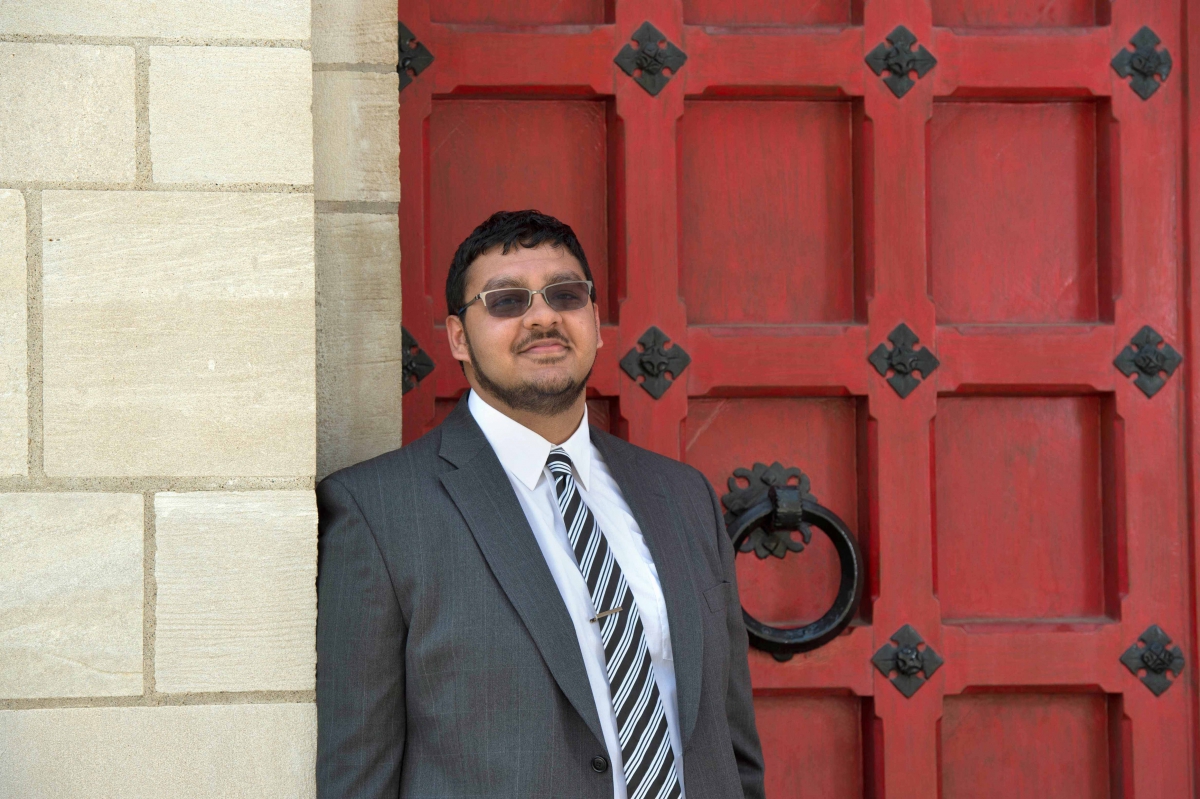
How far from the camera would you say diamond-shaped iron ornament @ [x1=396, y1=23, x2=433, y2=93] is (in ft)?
7.63

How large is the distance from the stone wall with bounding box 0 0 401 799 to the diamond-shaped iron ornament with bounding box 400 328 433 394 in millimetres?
480

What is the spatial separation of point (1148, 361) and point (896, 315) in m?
0.52

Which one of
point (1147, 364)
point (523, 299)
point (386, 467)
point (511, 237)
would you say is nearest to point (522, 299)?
point (523, 299)

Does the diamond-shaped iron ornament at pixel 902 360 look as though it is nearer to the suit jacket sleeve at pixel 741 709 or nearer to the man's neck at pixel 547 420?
the suit jacket sleeve at pixel 741 709

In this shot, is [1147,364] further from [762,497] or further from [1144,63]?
[762,497]

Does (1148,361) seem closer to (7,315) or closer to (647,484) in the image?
(647,484)

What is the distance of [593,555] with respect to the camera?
189 cm

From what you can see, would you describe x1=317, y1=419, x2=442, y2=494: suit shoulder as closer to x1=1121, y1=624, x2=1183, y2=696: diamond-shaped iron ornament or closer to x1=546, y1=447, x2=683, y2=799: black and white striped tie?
x1=546, y1=447, x2=683, y2=799: black and white striped tie

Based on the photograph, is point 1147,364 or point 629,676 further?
point 1147,364

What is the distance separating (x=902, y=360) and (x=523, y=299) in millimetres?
847

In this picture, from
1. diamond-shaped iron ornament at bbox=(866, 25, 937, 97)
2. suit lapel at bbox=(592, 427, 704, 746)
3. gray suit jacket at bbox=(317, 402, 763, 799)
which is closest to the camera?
gray suit jacket at bbox=(317, 402, 763, 799)

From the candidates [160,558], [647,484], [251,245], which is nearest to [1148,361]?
[647,484]

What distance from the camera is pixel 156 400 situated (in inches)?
70.8

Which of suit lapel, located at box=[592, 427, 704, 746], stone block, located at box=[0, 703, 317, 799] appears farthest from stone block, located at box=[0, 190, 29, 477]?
suit lapel, located at box=[592, 427, 704, 746]
